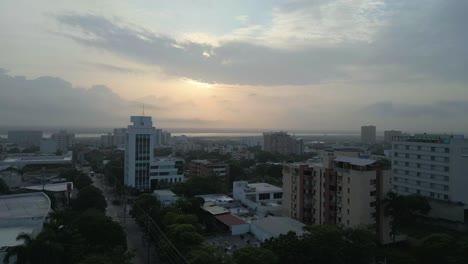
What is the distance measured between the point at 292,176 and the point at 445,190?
12.2 metres

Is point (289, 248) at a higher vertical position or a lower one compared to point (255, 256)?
lower

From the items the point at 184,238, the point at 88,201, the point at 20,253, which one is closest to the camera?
the point at 20,253

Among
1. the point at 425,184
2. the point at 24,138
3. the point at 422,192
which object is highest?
the point at 24,138

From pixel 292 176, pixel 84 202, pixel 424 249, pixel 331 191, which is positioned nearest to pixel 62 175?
pixel 84 202

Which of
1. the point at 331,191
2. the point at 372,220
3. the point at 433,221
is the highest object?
the point at 331,191

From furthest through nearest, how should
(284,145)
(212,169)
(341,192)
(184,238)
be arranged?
(284,145) < (212,169) < (341,192) < (184,238)

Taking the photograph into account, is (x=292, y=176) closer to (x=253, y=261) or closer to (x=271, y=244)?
(x=271, y=244)

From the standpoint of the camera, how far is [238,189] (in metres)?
25.1

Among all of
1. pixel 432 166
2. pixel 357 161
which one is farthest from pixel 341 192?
pixel 432 166

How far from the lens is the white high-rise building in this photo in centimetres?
2983

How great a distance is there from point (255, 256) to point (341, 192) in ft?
24.6

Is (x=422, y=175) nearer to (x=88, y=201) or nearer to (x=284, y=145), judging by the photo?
(x=88, y=201)

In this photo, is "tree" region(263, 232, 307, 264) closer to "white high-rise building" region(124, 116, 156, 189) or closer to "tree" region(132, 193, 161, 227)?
"tree" region(132, 193, 161, 227)

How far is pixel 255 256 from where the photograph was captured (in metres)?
10.4
